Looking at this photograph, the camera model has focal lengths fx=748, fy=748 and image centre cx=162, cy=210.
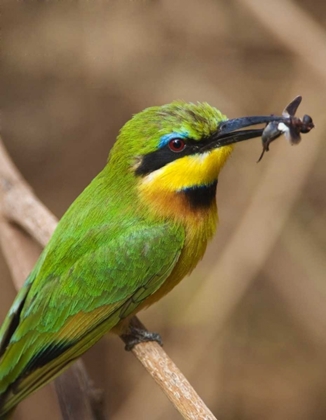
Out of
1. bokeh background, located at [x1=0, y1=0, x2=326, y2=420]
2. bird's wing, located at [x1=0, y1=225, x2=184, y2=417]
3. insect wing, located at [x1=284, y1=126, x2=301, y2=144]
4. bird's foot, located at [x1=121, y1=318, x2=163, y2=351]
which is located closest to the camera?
insect wing, located at [x1=284, y1=126, x2=301, y2=144]

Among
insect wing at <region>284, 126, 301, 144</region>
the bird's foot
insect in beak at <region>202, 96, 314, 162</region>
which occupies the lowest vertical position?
the bird's foot

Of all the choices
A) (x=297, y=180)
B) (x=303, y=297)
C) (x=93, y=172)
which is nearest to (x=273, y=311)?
(x=303, y=297)

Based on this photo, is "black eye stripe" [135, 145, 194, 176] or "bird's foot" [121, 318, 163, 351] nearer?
"black eye stripe" [135, 145, 194, 176]

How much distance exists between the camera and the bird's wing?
2.36 m

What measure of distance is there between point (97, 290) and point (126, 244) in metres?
0.17

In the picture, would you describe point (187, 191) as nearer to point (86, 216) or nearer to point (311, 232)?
point (86, 216)

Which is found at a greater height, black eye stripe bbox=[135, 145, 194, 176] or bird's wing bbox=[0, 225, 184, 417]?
black eye stripe bbox=[135, 145, 194, 176]

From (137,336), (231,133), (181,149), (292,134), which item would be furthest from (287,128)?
(137,336)

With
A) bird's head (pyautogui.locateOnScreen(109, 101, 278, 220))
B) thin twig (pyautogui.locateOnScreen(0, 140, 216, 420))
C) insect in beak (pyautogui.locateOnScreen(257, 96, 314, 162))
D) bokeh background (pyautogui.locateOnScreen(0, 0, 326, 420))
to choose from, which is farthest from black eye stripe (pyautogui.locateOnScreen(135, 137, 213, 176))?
bokeh background (pyautogui.locateOnScreen(0, 0, 326, 420))

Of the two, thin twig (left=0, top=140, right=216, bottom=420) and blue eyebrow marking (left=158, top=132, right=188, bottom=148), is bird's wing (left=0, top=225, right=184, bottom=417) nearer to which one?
thin twig (left=0, top=140, right=216, bottom=420)

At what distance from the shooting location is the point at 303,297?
12.1ft

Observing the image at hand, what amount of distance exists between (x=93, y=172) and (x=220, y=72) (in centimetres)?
92

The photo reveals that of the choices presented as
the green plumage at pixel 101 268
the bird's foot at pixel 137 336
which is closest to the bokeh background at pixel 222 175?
the bird's foot at pixel 137 336

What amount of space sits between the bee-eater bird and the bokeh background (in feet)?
3.81
